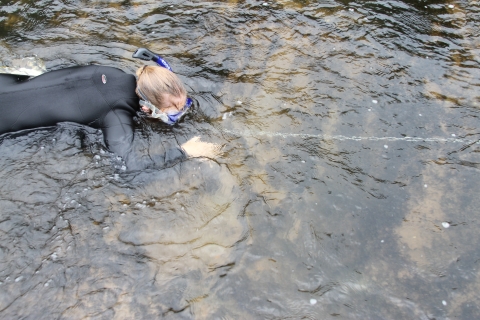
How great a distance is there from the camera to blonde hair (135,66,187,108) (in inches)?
136

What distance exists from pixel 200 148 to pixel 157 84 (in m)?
0.99

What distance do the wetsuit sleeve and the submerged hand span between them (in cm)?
73

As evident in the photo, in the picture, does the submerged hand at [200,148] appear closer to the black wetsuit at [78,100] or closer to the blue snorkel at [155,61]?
the blue snorkel at [155,61]

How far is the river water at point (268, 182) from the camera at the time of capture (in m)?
3.24

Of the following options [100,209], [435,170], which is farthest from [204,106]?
[435,170]

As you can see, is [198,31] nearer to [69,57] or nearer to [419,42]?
[69,57]

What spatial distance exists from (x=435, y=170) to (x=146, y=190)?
315 cm

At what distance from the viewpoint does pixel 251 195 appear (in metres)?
3.81

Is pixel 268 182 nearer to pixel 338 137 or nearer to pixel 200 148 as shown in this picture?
pixel 200 148

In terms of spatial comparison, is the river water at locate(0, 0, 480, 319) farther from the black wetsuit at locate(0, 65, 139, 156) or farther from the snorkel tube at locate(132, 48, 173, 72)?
the snorkel tube at locate(132, 48, 173, 72)

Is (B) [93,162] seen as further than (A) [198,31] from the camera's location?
No

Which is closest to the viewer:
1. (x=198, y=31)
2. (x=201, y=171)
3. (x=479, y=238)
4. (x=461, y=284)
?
(x=461, y=284)

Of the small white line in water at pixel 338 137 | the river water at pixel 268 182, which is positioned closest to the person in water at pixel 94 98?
the river water at pixel 268 182

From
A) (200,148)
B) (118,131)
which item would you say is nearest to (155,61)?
(118,131)
